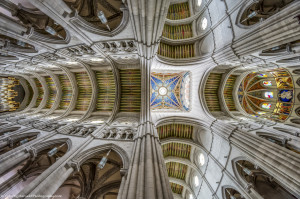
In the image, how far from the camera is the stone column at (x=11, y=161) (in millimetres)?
5833

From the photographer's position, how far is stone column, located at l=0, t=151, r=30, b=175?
5.83 metres

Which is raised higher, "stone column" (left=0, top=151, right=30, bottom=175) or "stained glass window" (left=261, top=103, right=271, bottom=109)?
"stained glass window" (left=261, top=103, right=271, bottom=109)

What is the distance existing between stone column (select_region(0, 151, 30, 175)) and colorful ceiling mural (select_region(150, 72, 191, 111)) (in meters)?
12.2

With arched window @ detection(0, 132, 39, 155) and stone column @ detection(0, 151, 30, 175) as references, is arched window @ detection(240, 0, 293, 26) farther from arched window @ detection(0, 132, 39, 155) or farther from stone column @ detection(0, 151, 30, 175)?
arched window @ detection(0, 132, 39, 155)

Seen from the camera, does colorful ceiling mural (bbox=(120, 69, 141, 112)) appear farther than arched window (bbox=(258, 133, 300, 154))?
Yes

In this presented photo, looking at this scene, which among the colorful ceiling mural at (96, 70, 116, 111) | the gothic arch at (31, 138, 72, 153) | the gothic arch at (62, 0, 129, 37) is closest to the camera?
the gothic arch at (62, 0, 129, 37)

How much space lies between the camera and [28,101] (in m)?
18.5

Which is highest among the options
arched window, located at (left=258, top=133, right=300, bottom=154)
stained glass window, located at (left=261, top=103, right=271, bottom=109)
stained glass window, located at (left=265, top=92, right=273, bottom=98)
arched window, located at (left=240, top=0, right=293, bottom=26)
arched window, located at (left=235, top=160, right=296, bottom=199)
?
arched window, located at (left=240, top=0, right=293, bottom=26)

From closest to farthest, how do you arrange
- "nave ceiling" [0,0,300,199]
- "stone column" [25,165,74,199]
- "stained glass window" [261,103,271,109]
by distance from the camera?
"stone column" [25,165,74,199]
"nave ceiling" [0,0,300,199]
"stained glass window" [261,103,271,109]

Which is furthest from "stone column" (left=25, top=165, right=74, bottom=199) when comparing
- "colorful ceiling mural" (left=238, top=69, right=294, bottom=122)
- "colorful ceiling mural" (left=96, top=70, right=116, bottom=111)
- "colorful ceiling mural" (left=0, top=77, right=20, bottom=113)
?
"colorful ceiling mural" (left=238, top=69, right=294, bottom=122)

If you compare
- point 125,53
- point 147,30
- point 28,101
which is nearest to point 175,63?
point 125,53

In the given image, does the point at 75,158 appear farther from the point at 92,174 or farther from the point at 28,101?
the point at 28,101

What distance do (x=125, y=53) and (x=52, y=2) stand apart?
18.0ft

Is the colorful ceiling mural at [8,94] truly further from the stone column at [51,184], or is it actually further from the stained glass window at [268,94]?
the stained glass window at [268,94]
